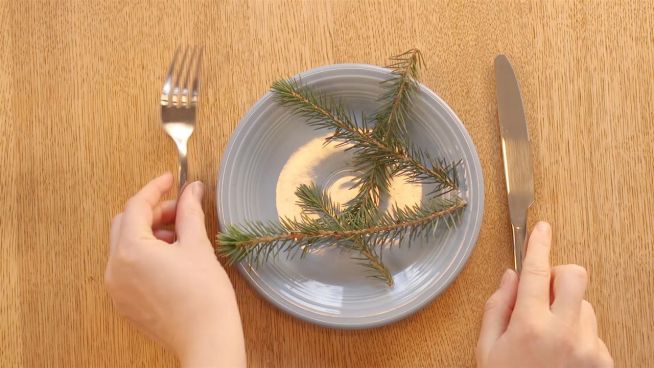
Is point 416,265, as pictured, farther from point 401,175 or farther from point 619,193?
point 619,193

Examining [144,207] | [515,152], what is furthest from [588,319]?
[144,207]

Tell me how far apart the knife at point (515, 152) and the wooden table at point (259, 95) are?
15 mm

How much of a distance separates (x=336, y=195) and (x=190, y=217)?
7.0 inches

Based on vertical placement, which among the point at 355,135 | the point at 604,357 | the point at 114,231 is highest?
the point at 355,135

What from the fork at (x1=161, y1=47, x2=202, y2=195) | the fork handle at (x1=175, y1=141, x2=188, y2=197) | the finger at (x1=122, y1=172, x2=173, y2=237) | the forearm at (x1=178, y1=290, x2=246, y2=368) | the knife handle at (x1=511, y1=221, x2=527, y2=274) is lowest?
the forearm at (x1=178, y1=290, x2=246, y2=368)

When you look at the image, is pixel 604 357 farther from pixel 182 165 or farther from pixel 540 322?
pixel 182 165

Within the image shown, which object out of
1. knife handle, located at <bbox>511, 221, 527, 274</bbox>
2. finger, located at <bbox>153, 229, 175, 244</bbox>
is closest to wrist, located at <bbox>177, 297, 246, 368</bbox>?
finger, located at <bbox>153, 229, 175, 244</bbox>

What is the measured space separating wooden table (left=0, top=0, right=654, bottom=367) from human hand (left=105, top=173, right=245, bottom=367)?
80mm

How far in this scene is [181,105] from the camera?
2.44 ft

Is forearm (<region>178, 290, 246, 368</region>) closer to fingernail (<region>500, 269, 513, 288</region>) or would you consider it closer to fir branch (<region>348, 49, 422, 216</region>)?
fir branch (<region>348, 49, 422, 216</region>)

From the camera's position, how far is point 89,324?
0.76m

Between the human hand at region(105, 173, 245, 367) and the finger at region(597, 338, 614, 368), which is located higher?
the human hand at region(105, 173, 245, 367)

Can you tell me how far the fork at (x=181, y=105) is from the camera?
0.74 m

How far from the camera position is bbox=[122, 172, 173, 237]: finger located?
66cm
